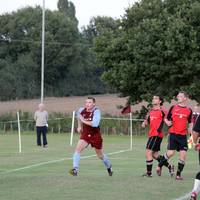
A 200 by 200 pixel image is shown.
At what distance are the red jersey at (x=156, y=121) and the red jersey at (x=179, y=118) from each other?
37 cm

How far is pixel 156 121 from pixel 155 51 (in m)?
29.1

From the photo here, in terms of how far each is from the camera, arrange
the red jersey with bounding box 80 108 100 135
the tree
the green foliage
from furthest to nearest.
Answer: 1. the green foliage
2. the tree
3. the red jersey with bounding box 80 108 100 135

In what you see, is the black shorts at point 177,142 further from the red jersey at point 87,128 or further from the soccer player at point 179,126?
the red jersey at point 87,128

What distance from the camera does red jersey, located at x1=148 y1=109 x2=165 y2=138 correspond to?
15.9 m

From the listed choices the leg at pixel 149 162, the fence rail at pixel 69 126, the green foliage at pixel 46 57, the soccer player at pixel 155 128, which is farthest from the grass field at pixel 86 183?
the green foliage at pixel 46 57

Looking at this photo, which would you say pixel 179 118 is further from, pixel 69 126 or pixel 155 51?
pixel 69 126

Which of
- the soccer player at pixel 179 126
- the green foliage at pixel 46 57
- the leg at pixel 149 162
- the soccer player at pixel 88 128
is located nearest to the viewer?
the soccer player at pixel 88 128

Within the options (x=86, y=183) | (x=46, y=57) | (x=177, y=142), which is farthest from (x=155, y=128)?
(x=46, y=57)

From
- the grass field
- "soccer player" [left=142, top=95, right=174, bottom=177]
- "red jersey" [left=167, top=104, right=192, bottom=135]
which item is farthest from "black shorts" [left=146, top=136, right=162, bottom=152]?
the grass field

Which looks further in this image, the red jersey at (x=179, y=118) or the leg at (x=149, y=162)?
→ the leg at (x=149, y=162)

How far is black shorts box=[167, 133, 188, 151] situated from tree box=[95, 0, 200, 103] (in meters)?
28.1

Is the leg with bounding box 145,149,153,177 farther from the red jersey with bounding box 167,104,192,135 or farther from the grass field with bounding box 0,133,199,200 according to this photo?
the red jersey with bounding box 167,104,192,135

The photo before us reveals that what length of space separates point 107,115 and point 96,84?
39313mm

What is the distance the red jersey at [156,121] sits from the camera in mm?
15906
